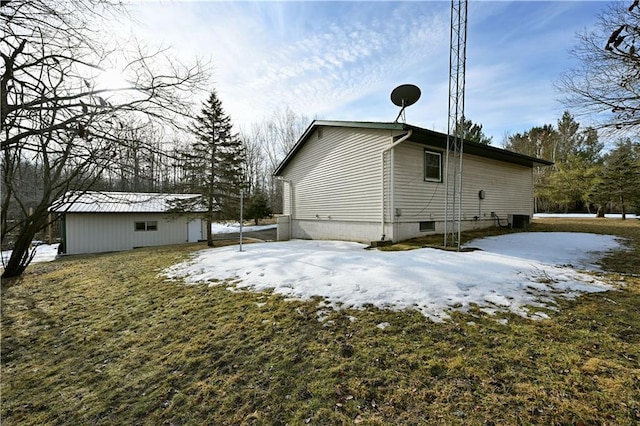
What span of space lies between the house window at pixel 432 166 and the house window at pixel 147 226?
1813cm

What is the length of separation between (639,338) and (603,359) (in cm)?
83

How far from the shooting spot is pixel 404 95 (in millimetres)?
9727

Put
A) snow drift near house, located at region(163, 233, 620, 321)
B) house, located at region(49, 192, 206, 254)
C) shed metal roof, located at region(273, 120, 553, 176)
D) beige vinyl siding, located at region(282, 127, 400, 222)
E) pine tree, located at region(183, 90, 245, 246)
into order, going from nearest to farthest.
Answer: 1. snow drift near house, located at region(163, 233, 620, 321)
2. shed metal roof, located at region(273, 120, 553, 176)
3. beige vinyl siding, located at region(282, 127, 400, 222)
4. pine tree, located at region(183, 90, 245, 246)
5. house, located at region(49, 192, 206, 254)

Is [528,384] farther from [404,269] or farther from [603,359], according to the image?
[404,269]

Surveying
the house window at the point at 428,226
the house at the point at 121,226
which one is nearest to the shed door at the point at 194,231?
the house at the point at 121,226

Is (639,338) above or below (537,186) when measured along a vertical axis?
below

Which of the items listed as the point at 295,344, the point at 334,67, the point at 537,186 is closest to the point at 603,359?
the point at 295,344

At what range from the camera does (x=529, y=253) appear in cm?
732

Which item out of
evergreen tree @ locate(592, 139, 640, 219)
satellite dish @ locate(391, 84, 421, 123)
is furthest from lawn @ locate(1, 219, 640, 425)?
evergreen tree @ locate(592, 139, 640, 219)

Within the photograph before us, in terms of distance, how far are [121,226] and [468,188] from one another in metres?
20.6

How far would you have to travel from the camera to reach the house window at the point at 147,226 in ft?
62.4

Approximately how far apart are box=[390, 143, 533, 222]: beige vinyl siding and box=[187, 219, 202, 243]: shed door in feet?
53.4

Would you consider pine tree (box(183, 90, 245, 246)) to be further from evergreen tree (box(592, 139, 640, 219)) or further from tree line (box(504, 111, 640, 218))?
evergreen tree (box(592, 139, 640, 219))

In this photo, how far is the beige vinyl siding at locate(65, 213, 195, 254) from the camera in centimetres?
1734
